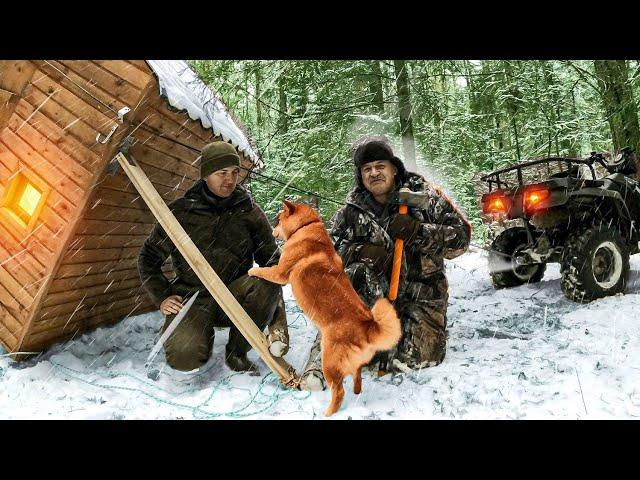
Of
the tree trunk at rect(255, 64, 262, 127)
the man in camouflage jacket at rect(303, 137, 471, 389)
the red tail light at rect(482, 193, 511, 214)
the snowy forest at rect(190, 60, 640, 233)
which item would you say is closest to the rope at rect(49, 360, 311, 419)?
the man in camouflage jacket at rect(303, 137, 471, 389)

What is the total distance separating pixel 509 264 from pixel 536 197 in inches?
40.5

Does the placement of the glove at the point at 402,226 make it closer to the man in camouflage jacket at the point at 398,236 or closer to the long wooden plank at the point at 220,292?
the man in camouflage jacket at the point at 398,236

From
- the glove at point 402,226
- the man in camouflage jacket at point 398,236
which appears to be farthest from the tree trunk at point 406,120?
the glove at point 402,226

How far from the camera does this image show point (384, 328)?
58.2 inches

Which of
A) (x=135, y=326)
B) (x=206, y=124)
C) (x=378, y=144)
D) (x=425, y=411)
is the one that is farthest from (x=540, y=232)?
(x=135, y=326)

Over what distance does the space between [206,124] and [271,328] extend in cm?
134

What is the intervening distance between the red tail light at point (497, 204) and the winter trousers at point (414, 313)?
861 millimetres

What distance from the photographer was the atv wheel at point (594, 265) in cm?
276

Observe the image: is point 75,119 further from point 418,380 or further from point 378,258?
point 418,380

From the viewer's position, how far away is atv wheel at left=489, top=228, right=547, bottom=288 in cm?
349

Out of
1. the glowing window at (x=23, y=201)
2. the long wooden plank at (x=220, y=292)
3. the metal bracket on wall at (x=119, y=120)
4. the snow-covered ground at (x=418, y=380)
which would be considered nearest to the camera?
the snow-covered ground at (x=418, y=380)

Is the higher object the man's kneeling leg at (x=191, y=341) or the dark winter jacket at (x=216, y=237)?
the dark winter jacket at (x=216, y=237)

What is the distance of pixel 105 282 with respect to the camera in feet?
9.33
